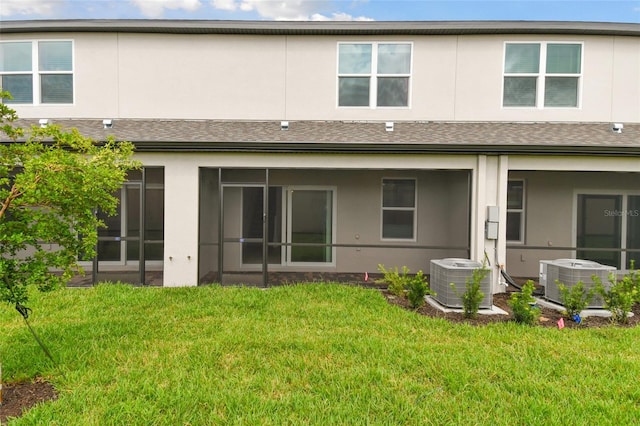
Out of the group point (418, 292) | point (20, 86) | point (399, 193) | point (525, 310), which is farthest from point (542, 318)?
point (20, 86)

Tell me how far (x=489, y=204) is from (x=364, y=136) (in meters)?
3.12

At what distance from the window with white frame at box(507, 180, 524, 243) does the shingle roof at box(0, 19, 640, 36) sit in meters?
3.85

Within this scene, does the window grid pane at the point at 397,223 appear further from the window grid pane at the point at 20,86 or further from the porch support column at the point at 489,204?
the window grid pane at the point at 20,86

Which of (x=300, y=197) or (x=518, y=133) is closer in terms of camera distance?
(x=518, y=133)

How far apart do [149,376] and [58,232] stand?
184cm

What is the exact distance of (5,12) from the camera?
10.5m

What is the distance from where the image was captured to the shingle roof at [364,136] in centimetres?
768

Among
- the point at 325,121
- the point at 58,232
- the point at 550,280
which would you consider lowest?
the point at 550,280

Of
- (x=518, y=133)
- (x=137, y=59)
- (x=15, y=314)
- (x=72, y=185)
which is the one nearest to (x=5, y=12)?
(x=137, y=59)

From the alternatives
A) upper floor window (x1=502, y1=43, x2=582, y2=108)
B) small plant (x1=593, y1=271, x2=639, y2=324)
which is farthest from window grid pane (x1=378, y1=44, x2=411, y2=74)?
small plant (x1=593, y1=271, x2=639, y2=324)

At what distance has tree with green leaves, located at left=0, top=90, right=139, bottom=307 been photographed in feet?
11.5

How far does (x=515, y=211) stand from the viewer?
1000 cm

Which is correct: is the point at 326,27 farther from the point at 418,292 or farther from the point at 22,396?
the point at 22,396

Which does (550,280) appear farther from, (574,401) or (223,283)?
(223,283)
